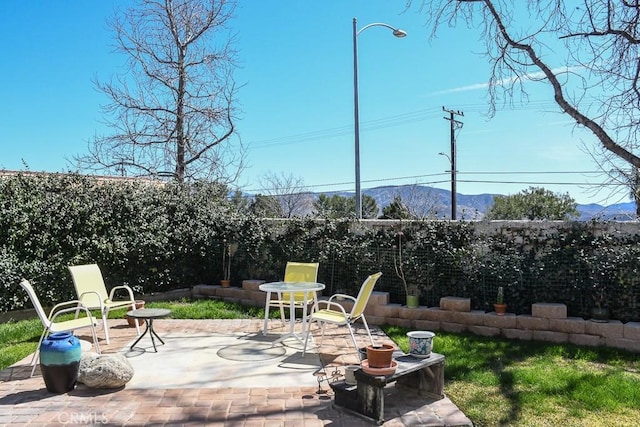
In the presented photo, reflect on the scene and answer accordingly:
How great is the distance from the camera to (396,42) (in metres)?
12.5

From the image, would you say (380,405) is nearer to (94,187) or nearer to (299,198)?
(94,187)

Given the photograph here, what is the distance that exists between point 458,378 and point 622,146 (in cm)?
326

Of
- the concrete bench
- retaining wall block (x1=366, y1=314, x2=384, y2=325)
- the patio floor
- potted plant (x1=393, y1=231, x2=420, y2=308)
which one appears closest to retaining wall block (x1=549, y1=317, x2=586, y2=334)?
potted plant (x1=393, y1=231, x2=420, y2=308)

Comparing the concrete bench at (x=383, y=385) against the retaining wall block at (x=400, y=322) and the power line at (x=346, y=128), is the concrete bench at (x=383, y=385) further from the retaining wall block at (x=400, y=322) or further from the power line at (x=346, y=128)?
the power line at (x=346, y=128)

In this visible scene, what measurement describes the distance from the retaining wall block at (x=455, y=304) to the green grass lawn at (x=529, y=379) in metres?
0.39

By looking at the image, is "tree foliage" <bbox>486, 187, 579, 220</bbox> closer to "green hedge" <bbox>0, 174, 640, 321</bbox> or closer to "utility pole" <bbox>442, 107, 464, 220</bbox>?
"utility pole" <bbox>442, 107, 464, 220</bbox>

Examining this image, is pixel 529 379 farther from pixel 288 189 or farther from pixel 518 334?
pixel 288 189

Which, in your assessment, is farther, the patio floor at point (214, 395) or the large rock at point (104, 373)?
the large rock at point (104, 373)

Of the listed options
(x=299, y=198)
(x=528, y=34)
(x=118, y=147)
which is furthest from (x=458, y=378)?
(x=299, y=198)

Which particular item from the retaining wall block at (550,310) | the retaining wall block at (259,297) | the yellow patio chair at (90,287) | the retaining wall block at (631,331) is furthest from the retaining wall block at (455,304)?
the yellow patio chair at (90,287)

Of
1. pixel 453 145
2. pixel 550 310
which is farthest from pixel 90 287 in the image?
pixel 453 145

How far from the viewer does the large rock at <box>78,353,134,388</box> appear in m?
4.05

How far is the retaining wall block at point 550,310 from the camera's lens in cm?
589

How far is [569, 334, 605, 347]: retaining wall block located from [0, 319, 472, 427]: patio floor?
99.7 inches
